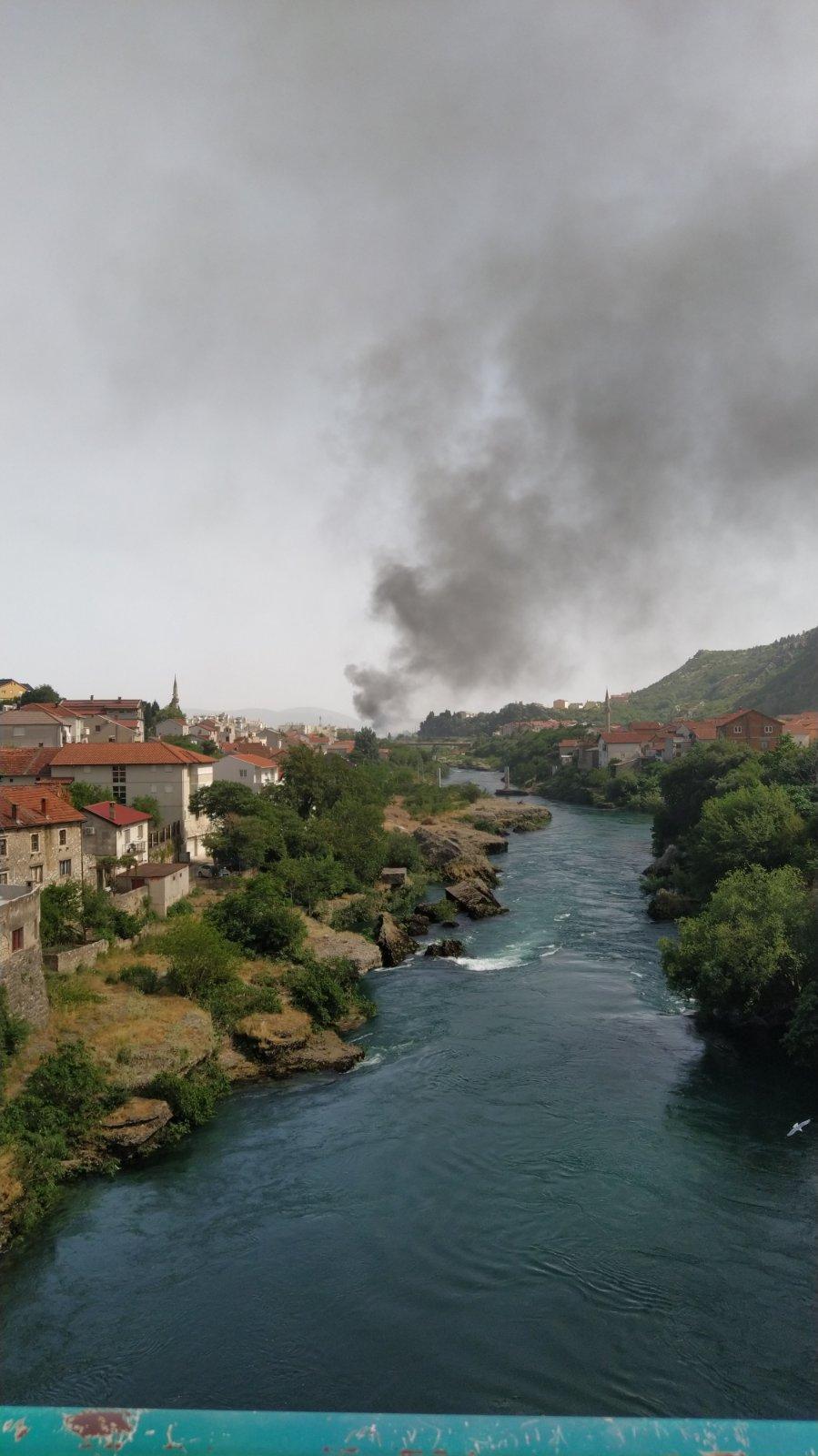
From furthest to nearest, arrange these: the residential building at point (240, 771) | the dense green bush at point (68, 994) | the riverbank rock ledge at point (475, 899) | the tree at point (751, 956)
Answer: the residential building at point (240, 771) → the riverbank rock ledge at point (475, 899) → the tree at point (751, 956) → the dense green bush at point (68, 994)

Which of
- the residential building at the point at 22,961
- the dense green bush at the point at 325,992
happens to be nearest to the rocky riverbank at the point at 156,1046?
the dense green bush at the point at 325,992

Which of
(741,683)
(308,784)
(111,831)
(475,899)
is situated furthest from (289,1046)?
(741,683)

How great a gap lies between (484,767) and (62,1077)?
3975 inches

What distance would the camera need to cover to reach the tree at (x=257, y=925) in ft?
73.0

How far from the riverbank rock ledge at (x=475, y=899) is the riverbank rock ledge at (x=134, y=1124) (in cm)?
1799

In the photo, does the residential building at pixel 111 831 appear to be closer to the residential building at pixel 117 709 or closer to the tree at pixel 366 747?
the residential building at pixel 117 709

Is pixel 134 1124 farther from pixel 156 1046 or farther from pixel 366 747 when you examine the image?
pixel 366 747

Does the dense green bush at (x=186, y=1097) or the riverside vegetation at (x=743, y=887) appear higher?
the riverside vegetation at (x=743, y=887)

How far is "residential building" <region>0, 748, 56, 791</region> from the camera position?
81.1 ft

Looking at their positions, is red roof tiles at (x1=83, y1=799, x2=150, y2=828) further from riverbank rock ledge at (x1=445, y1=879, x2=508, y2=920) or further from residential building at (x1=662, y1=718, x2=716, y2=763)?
residential building at (x1=662, y1=718, x2=716, y2=763)

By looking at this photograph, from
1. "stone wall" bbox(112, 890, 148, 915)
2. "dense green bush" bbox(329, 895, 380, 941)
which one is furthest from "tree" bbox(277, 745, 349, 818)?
"stone wall" bbox(112, 890, 148, 915)

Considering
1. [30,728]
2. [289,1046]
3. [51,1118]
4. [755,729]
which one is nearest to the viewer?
[51,1118]

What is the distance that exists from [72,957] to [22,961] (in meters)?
2.56

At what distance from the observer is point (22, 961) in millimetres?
15133
